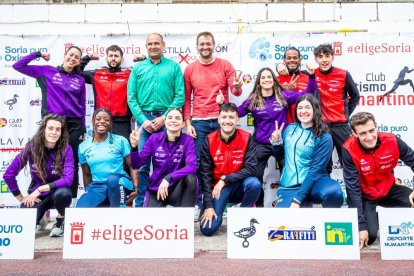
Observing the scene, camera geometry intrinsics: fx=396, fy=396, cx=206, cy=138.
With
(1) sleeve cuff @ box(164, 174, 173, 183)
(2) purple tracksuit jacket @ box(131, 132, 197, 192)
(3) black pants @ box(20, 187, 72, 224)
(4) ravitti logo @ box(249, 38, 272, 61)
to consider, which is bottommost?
(3) black pants @ box(20, 187, 72, 224)

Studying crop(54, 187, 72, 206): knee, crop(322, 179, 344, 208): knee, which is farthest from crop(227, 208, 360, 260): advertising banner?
crop(54, 187, 72, 206): knee

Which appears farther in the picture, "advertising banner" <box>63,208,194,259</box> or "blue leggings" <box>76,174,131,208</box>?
"blue leggings" <box>76,174,131,208</box>

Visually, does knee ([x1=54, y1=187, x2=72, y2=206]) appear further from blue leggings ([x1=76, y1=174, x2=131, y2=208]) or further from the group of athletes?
blue leggings ([x1=76, y1=174, x2=131, y2=208])

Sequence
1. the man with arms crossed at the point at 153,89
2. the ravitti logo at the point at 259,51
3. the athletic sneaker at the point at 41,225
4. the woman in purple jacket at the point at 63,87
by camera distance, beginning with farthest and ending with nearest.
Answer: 1. the ravitti logo at the point at 259,51
2. the woman in purple jacket at the point at 63,87
3. the man with arms crossed at the point at 153,89
4. the athletic sneaker at the point at 41,225

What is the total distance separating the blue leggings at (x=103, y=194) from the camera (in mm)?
3830

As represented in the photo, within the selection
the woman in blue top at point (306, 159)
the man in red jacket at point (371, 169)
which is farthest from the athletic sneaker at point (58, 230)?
the man in red jacket at point (371, 169)

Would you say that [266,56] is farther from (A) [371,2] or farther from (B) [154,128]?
(A) [371,2]

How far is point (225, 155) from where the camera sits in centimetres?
396

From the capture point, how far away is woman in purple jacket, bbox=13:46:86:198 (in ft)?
14.8

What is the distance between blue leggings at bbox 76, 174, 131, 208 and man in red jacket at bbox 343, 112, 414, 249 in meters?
2.16

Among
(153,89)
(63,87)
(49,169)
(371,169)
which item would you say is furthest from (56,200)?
(371,169)

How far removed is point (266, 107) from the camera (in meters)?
4.24

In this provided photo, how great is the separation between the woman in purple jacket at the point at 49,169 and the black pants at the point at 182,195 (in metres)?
0.82

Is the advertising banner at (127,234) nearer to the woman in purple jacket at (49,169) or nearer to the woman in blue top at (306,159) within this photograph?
the woman in purple jacket at (49,169)
